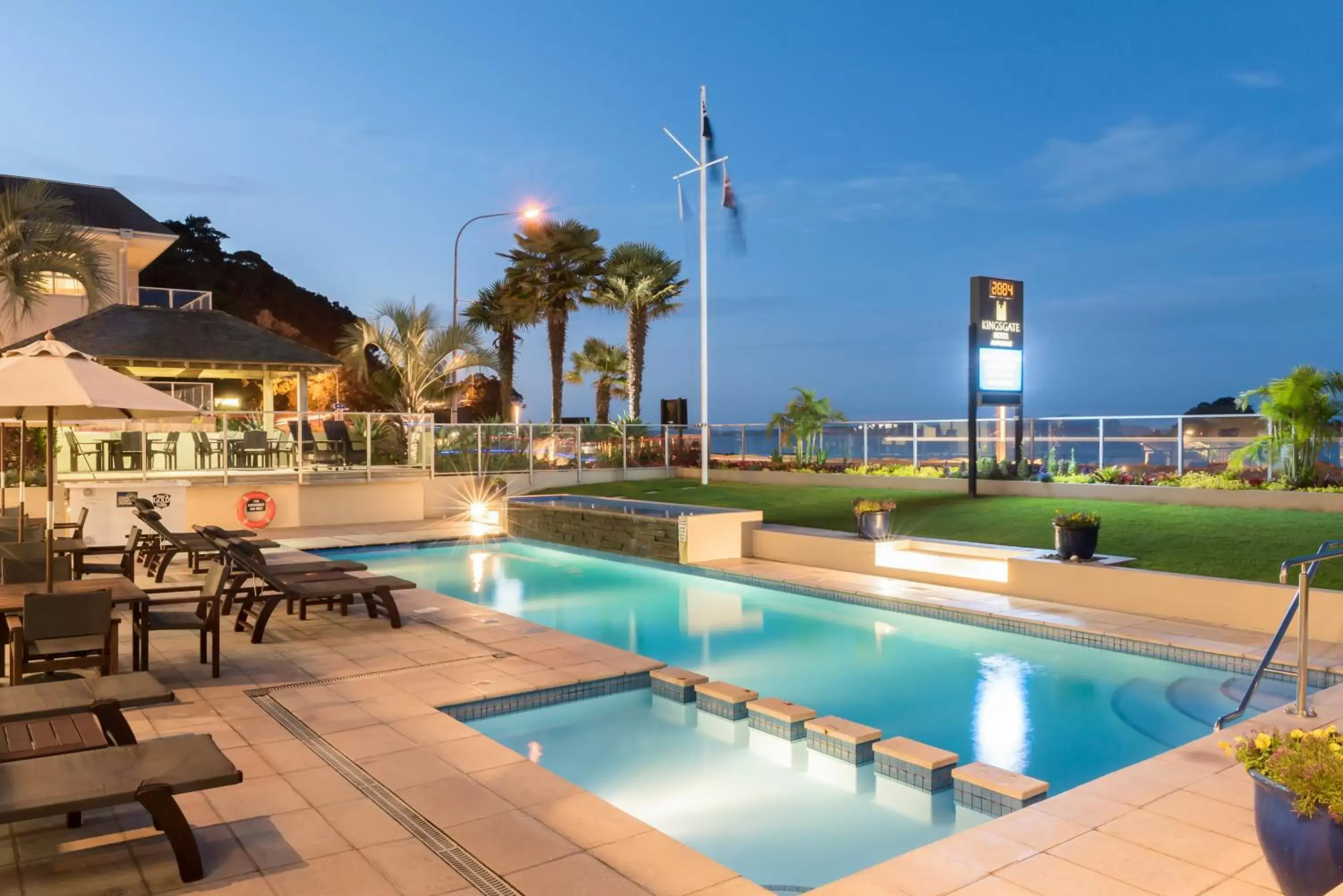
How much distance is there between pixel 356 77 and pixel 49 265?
29.5 metres

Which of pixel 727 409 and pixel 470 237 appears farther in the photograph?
pixel 727 409

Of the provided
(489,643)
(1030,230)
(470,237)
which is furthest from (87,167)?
(489,643)

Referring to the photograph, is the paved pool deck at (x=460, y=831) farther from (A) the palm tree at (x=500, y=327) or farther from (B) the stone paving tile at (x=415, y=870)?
(A) the palm tree at (x=500, y=327)

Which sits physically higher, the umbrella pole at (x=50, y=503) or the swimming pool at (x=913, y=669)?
the umbrella pole at (x=50, y=503)

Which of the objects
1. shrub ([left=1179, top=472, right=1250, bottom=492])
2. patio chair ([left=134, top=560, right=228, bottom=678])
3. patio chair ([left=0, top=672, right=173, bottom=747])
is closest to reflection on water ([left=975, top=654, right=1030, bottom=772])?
patio chair ([left=0, top=672, right=173, bottom=747])

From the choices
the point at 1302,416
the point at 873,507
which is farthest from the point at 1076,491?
the point at 873,507

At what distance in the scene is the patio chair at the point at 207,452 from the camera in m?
16.7

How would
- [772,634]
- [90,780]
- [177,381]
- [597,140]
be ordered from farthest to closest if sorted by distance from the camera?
[597,140] < [177,381] < [772,634] < [90,780]

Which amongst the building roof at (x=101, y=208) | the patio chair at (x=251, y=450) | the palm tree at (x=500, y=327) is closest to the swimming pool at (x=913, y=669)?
the patio chair at (x=251, y=450)

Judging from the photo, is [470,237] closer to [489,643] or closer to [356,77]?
[356,77]

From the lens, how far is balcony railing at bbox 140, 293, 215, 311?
2541 cm

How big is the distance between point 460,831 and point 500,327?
31106 mm

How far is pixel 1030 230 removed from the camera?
54500 millimetres

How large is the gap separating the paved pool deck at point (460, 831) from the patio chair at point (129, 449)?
11.2 meters
